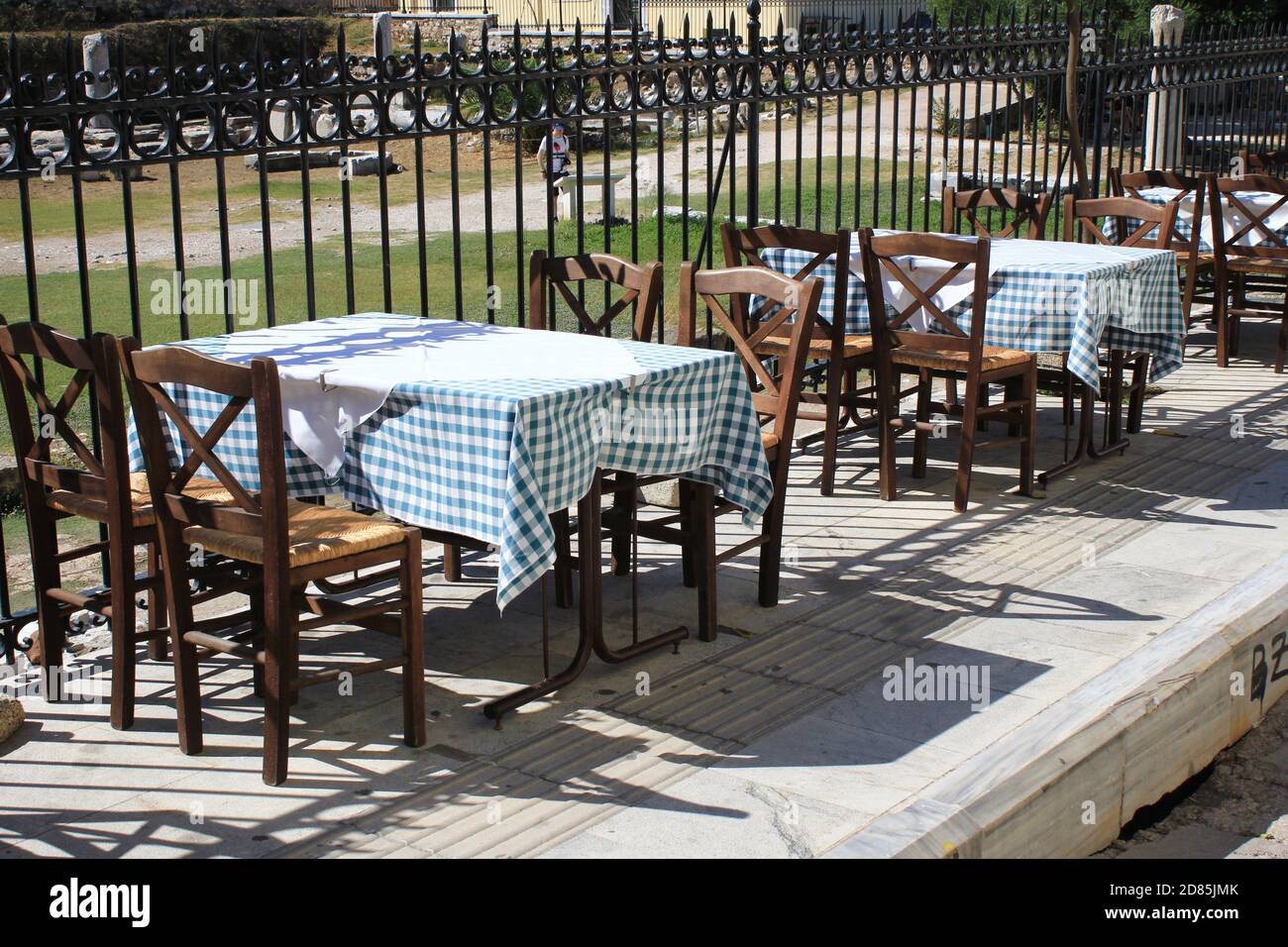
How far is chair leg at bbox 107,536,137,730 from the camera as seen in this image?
4863mm

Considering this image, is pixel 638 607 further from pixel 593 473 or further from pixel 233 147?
pixel 233 147

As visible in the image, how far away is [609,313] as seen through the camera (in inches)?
250

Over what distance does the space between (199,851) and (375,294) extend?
1243 centimetres

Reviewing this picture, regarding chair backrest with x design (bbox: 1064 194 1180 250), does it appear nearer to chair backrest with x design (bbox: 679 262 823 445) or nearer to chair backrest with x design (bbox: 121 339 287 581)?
chair backrest with x design (bbox: 679 262 823 445)

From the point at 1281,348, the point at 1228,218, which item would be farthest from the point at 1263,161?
the point at 1281,348

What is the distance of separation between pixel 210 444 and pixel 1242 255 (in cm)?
816

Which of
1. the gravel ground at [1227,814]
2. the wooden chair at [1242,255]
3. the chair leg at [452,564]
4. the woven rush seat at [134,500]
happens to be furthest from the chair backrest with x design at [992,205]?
the woven rush seat at [134,500]

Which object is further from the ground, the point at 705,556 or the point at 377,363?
the point at 377,363

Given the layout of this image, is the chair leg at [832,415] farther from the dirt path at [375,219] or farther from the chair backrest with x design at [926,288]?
the dirt path at [375,219]

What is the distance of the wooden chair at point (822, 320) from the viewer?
7.29 metres

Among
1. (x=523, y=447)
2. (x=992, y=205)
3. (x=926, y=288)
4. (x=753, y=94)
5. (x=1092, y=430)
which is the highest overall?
(x=753, y=94)

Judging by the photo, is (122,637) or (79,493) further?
(79,493)

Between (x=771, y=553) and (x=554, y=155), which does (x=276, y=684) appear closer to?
(x=771, y=553)
